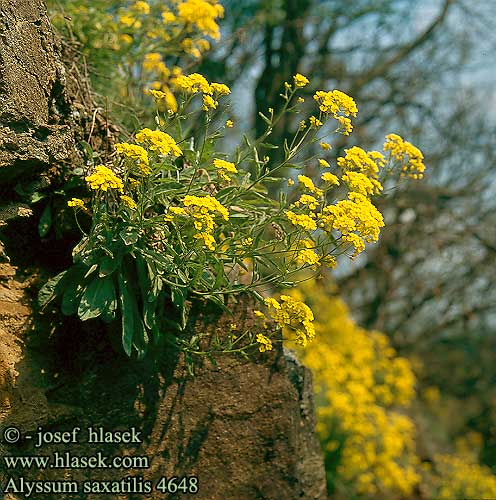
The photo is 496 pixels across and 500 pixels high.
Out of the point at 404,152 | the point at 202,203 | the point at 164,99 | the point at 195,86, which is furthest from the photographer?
the point at 164,99

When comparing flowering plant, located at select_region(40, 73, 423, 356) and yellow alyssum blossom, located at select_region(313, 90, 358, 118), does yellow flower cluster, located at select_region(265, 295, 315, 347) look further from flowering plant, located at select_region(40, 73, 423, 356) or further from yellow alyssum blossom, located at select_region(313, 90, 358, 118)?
yellow alyssum blossom, located at select_region(313, 90, 358, 118)

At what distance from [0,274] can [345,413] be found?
3.63 m

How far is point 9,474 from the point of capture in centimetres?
287

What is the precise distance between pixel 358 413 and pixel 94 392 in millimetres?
3378

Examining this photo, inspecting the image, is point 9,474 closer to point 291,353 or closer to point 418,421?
point 291,353

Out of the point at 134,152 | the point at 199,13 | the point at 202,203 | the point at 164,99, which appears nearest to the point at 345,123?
the point at 202,203

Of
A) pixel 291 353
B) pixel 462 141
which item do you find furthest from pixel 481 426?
pixel 291 353

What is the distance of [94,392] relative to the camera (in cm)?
311

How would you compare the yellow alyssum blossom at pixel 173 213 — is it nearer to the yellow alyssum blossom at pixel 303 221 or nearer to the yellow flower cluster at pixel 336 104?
the yellow alyssum blossom at pixel 303 221

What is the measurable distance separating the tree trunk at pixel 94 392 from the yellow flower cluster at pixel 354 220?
79 cm

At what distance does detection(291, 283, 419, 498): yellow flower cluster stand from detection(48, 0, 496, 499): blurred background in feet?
0.05

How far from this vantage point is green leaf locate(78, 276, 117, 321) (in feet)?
8.97

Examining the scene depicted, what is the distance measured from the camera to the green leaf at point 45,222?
2.99 meters

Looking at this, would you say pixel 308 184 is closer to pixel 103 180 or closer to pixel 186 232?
pixel 186 232
